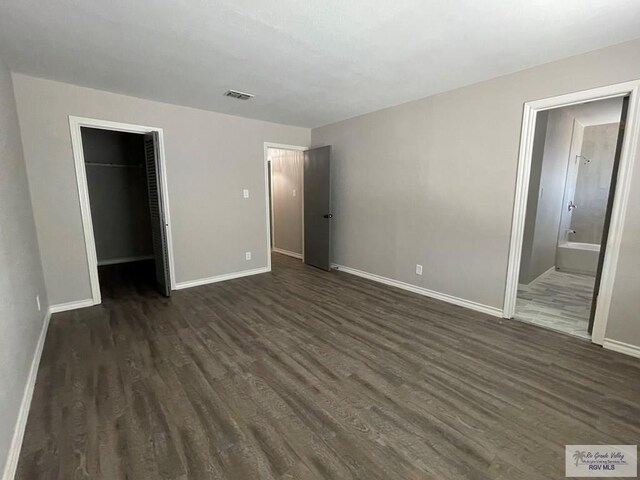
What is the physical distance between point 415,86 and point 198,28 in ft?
7.15

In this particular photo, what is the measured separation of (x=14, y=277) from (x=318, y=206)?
3.70m

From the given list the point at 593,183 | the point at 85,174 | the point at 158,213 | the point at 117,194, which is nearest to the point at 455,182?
the point at 158,213

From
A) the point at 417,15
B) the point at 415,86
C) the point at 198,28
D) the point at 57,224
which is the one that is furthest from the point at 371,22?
the point at 57,224

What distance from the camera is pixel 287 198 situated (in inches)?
233

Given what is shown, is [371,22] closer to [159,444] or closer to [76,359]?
[159,444]

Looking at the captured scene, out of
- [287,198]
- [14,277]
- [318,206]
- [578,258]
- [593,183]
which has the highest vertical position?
[593,183]

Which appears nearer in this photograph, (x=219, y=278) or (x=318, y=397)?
(x=318, y=397)

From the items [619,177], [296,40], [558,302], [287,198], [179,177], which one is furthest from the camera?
[287,198]

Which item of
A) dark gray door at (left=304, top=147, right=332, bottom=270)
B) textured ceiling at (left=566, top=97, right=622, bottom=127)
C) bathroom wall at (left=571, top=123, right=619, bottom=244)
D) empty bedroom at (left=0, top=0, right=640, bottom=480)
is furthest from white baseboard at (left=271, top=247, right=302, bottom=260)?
bathroom wall at (left=571, top=123, right=619, bottom=244)

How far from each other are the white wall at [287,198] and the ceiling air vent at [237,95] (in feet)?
6.45

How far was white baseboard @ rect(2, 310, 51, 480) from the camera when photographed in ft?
4.33

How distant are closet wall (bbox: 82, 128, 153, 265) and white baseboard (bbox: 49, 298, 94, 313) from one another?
251 cm

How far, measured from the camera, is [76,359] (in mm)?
2275

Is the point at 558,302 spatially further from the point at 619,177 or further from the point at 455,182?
the point at 455,182
